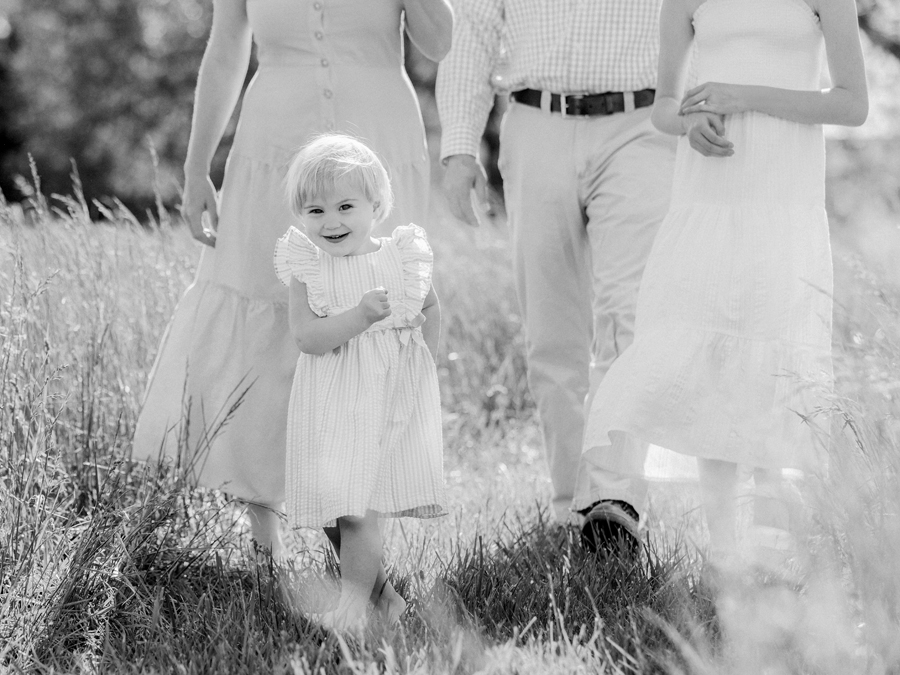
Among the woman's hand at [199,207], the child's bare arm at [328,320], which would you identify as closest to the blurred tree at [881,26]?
the woman's hand at [199,207]

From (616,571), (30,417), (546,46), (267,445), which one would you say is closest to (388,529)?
(267,445)

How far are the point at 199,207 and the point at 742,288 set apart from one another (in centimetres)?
168

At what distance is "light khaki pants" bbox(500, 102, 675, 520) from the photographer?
4004 millimetres

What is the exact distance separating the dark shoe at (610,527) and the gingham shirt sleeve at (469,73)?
1364mm

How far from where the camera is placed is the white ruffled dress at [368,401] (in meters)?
3.05

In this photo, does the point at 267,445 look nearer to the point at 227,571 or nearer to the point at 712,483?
the point at 227,571

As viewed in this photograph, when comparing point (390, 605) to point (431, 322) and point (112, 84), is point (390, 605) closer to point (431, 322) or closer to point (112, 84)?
point (431, 322)

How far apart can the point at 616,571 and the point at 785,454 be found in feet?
1.79

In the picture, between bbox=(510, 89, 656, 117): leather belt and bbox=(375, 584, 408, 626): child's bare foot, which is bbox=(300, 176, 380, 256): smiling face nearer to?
bbox=(375, 584, 408, 626): child's bare foot

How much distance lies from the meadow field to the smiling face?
68 centimetres

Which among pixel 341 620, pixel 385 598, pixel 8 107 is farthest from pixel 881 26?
pixel 341 620

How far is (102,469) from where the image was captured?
356cm

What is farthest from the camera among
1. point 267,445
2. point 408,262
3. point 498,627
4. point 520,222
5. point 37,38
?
point 37,38

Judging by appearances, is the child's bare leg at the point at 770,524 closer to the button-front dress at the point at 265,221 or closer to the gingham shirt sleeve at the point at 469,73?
the button-front dress at the point at 265,221
